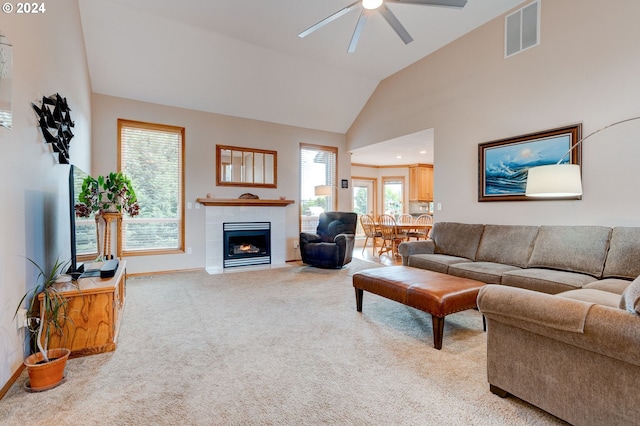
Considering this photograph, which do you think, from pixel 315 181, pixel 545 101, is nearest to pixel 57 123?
pixel 315 181

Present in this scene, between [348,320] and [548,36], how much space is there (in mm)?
3866

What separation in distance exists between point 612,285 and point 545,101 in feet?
7.22

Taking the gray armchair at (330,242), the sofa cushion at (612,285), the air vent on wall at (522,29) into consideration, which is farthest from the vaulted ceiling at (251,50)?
the sofa cushion at (612,285)

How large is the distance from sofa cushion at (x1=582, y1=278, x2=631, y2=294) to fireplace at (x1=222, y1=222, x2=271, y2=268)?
15.6 feet

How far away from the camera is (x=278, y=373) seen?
1.99 m

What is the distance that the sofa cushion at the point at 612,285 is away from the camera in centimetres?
221

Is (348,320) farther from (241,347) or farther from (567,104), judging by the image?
(567,104)

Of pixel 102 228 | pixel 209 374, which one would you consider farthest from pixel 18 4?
pixel 209 374

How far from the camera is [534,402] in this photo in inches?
61.2

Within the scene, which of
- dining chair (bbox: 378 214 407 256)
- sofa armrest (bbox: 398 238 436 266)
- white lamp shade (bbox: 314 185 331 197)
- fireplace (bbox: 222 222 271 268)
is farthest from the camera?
dining chair (bbox: 378 214 407 256)

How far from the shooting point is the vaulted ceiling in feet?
12.4

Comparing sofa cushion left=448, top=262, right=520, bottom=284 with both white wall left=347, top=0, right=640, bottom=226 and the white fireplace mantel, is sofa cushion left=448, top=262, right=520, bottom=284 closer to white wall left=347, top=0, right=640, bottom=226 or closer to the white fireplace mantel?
white wall left=347, top=0, right=640, bottom=226

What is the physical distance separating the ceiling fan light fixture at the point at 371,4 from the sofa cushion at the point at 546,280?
112 inches

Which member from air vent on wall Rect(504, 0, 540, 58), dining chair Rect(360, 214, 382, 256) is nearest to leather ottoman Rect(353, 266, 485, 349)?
air vent on wall Rect(504, 0, 540, 58)
